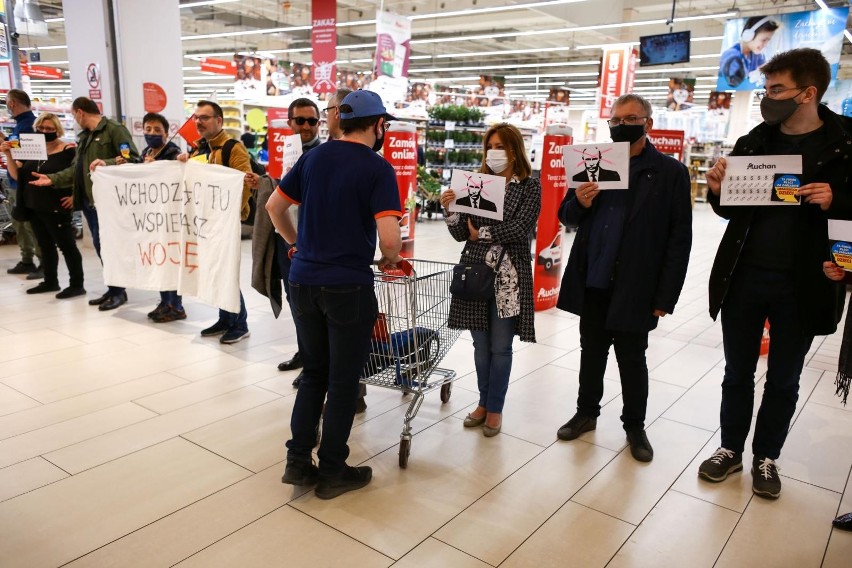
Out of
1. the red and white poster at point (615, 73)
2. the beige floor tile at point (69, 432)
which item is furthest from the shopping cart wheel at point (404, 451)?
the red and white poster at point (615, 73)

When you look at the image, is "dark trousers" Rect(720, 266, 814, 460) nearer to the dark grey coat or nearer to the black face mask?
the black face mask

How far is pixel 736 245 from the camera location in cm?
259

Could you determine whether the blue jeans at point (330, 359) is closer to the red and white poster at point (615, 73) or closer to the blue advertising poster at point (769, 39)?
the blue advertising poster at point (769, 39)

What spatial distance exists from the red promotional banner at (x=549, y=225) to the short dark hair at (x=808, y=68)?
10.2ft

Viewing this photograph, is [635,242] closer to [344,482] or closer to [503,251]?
[503,251]

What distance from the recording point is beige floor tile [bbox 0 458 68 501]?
2.53 m

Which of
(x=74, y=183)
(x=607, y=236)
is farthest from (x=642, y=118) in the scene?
(x=74, y=183)

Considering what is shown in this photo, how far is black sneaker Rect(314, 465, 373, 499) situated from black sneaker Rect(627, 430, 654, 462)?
1309 mm

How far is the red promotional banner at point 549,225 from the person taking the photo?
554 centimetres

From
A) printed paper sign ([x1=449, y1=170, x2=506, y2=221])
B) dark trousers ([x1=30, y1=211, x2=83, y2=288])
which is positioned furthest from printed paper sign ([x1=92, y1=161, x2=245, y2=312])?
printed paper sign ([x1=449, y1=170, x2=506, y2=221])

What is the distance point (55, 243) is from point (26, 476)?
379 centimetres

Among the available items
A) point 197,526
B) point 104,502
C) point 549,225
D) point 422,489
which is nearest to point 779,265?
point 422,489

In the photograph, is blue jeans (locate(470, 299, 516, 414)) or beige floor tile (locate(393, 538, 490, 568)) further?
blue jeans (locate(470, 299, 516, 414))

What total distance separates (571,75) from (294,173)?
2346 centimetres
